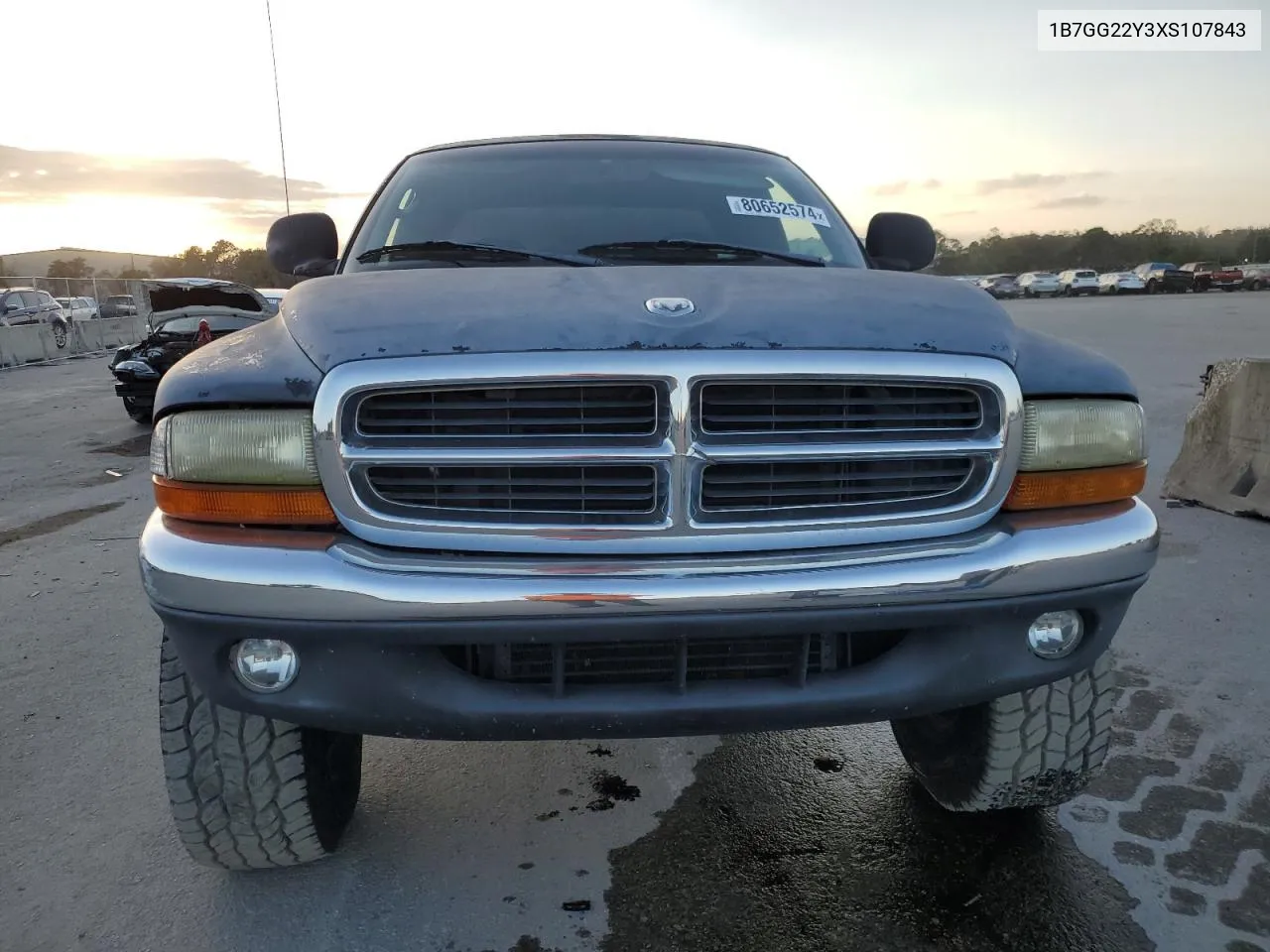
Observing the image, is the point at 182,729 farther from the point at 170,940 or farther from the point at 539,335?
the point at 539,335

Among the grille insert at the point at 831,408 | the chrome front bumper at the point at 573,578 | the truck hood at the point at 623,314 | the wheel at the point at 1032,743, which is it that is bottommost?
the wheel at the point at 1032,743

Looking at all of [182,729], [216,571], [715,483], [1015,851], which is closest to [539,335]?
[715,483]

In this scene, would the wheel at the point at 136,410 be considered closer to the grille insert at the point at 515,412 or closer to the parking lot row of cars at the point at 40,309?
the grille insert at the point at 515,412

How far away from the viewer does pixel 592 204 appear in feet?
9.51

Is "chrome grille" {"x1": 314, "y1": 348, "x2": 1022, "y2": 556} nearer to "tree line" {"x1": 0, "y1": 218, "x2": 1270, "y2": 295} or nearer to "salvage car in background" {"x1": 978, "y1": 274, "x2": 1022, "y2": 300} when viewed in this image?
"salvage car in background" {"x1": 978, "y1": 274, "x2": 1022, "y2": 300}

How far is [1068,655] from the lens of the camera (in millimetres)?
1916

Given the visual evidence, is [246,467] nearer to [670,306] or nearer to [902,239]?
[670,306]

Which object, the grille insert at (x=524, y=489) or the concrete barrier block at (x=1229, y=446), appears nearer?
the grille insert at (x=524, y=489)

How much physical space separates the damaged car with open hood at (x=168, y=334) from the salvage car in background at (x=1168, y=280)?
1783 inches

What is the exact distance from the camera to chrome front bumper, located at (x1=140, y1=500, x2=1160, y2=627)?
Answer: 1652 mm

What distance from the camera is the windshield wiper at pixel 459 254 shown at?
2598 mm

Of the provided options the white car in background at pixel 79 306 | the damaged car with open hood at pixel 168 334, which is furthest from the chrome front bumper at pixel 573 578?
the white car in background at pixel 79 306

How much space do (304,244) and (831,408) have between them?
2.12 m

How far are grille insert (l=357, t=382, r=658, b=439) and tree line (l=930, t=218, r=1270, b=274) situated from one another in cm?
6767
